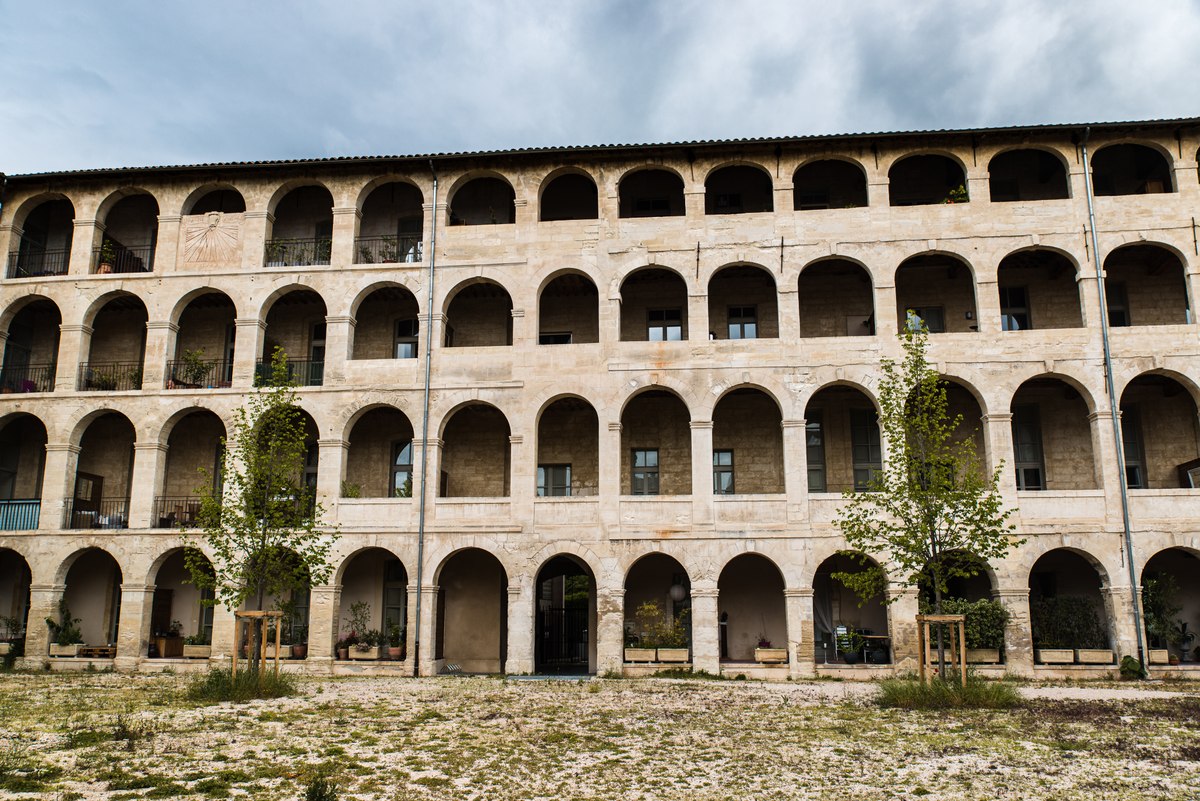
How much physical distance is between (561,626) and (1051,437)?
49.9ft

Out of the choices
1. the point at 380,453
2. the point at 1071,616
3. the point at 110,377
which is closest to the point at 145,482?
the point at 110,377

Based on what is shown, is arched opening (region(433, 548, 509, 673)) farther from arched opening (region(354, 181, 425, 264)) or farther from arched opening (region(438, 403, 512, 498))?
arched opening (region(354, 181, 425, 264))

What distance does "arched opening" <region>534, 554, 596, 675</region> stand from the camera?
25.7 metres

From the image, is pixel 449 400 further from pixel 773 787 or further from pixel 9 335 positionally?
pixel 773 787

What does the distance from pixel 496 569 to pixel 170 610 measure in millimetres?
9912

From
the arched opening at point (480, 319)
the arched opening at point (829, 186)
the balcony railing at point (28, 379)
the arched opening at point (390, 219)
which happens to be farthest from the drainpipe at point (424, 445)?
the balcony railing at point (28, 379)

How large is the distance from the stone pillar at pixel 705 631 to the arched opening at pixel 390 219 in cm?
1323

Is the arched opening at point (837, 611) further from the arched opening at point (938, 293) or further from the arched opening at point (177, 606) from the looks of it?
the arched opening at point (177, 606)

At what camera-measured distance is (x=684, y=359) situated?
81.7 ft

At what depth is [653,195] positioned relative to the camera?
2819 cm

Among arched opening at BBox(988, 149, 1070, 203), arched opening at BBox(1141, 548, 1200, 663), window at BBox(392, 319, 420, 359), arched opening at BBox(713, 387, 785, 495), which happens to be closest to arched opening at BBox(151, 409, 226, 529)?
window at BBox(392, 319, 420, 359)

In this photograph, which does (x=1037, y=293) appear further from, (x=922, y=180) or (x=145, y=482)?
(x=145, y=482)

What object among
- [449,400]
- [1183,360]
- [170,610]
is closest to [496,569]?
[449,400]

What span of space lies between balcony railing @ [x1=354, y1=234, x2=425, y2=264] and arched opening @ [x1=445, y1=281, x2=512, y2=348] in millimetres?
1750
